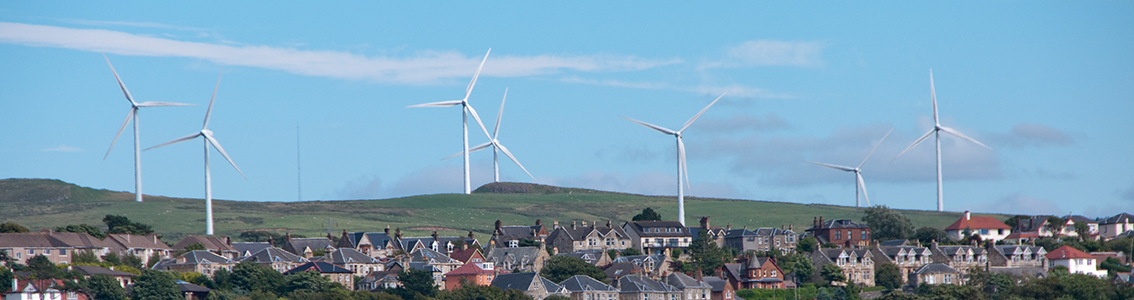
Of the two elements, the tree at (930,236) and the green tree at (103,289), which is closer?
the green tree at (103,289)

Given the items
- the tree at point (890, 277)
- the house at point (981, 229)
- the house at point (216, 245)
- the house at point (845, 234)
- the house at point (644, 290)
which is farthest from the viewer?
the house at point (981, 229)

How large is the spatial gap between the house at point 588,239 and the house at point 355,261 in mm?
20984

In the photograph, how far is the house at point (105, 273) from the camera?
112 meters

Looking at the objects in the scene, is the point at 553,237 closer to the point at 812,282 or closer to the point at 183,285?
the point at 812,282

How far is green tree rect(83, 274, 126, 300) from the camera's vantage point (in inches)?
4200

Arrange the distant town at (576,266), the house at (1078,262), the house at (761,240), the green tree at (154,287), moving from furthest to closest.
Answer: the house at (761,240) < the house at (1078,262) < the distant town at (576,266) < the green tree at (154,287)

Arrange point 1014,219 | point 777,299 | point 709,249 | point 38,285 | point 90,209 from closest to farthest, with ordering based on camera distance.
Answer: point 38,285 < point 777,299 < point 709,249 < point 1014,219 < point 90,209

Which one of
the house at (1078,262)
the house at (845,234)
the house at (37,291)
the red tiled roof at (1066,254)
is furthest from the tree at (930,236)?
the house at (37,291)

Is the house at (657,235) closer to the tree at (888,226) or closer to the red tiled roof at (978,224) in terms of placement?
the tree at (888,226)

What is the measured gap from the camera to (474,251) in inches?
5300

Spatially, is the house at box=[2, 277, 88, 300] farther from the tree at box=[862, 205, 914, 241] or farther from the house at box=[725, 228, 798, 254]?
the tree at box=[862, 205, 914, 241]

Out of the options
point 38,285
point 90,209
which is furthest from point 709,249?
point 90,209

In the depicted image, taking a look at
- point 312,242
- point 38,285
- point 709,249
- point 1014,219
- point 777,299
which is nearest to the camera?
point 38,285

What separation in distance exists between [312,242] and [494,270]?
1108 inches
